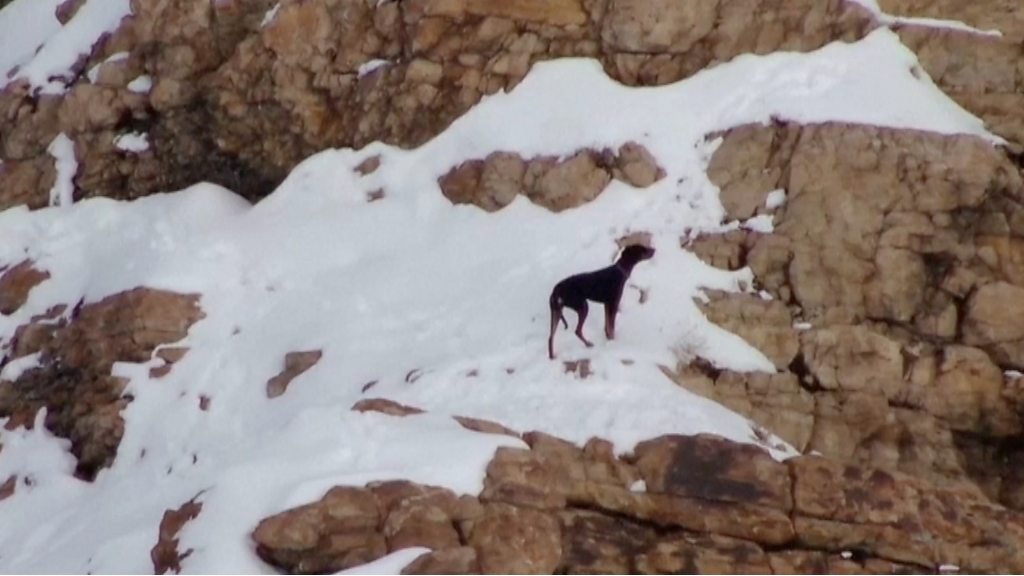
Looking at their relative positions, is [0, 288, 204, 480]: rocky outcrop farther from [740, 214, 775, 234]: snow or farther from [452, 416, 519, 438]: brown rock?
[740, 214, 775, 234]: snow

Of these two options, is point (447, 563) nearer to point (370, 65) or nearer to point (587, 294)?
point (587, 294)

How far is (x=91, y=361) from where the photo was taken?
18328 mm

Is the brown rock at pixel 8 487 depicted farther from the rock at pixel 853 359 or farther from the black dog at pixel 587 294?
the rock at pixel 853 359

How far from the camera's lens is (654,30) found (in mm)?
19891

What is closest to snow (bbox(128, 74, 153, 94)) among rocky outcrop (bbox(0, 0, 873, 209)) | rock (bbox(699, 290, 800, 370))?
rocky outcrop (bbox(0, 0, 873, 209))

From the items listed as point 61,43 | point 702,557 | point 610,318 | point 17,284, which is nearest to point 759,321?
point 610,318

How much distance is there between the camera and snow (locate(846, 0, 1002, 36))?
63.0 ft

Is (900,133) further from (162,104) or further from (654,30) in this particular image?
(162,104)

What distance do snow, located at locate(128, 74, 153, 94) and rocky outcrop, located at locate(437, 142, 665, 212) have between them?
580 centimetres

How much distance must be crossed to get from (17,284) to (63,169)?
2.69 m

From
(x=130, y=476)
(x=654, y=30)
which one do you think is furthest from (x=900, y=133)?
(x=130, y=476)

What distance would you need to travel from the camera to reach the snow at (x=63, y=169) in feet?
72.3

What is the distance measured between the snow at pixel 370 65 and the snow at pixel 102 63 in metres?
3.97

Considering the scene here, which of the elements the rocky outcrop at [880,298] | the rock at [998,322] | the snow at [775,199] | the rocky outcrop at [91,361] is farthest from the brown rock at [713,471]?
the rocky outcrop at [91,361]
